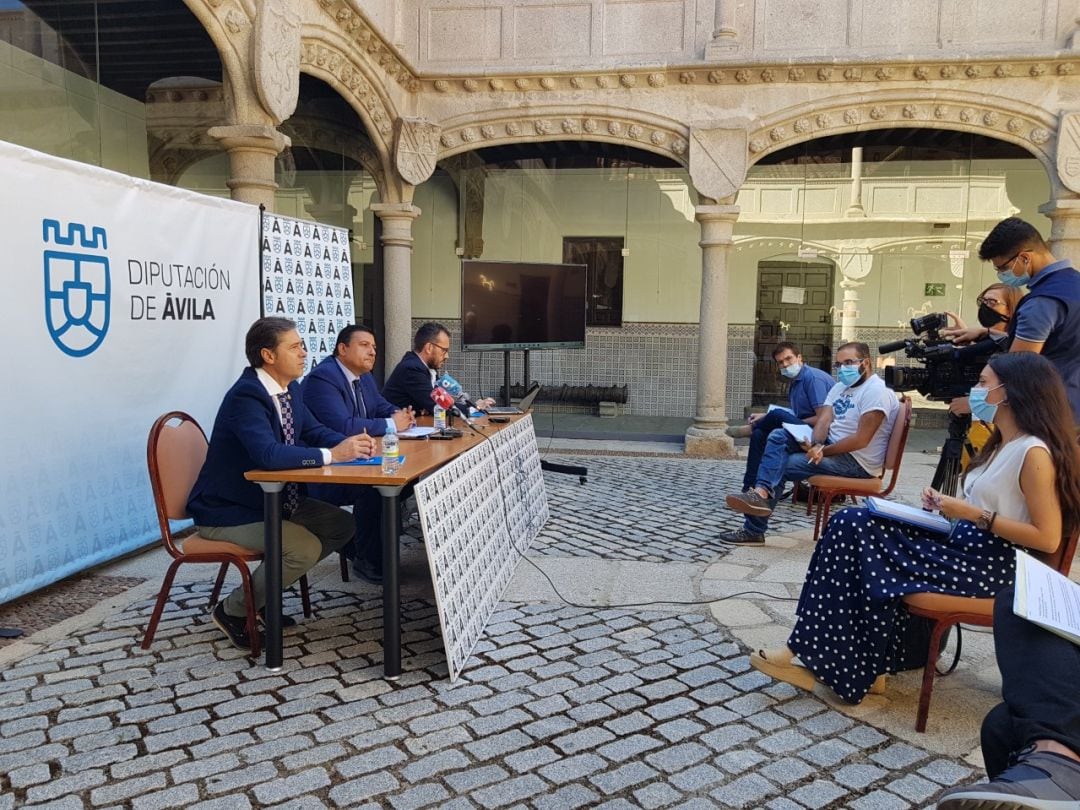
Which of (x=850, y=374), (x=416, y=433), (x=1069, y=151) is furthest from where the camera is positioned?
(x=1069, y=151)

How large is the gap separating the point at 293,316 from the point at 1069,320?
4980 millimetres

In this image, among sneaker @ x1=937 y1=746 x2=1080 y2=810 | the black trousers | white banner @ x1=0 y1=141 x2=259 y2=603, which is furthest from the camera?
white banner @ x1=0 y1=141 x2=259 y2=603

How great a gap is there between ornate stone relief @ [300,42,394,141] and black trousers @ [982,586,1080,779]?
647 cm

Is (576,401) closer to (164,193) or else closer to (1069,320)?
(164,193)

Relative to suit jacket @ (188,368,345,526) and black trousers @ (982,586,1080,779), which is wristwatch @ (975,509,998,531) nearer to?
black trousers @ (982,586,1080,779)

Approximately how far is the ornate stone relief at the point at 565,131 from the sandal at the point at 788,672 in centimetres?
694

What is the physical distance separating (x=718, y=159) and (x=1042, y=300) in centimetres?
571

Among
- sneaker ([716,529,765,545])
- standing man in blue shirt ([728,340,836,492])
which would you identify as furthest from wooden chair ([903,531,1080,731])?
standing man in blue shirt ([728,340,836,492])

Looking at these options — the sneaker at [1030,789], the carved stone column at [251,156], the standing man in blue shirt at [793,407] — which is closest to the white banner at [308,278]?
the carved stone column at [251,156]

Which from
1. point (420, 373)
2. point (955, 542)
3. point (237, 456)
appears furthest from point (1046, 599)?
point (420, 373)

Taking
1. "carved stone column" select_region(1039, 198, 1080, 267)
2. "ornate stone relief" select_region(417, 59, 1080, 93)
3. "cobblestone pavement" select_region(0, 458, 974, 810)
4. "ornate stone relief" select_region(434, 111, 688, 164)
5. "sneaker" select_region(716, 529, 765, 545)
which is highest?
"ornate stone relief" select_region(417, 59, 1080, 93)

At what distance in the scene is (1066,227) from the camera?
847 cm

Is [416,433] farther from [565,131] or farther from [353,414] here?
[565,131]

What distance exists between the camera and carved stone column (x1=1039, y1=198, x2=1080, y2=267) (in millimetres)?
8391
